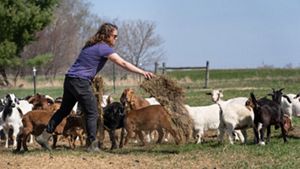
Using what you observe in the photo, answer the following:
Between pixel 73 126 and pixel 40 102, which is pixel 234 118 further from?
pixel 40 102

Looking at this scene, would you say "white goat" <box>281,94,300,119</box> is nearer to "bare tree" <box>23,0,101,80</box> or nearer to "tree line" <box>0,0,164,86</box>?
"tree line" <box>0,0,164,86</box>

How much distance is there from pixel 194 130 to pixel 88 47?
3977 millimetres

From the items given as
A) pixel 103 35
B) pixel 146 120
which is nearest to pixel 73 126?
pixel 146 120

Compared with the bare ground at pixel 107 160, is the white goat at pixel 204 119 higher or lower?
higher

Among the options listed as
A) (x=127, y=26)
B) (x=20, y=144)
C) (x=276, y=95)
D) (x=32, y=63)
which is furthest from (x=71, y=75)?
(x=127, y=26)

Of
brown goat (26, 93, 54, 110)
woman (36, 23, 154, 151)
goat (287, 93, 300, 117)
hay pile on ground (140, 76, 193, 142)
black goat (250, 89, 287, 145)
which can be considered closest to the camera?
woman (36, 23, 154, 151)

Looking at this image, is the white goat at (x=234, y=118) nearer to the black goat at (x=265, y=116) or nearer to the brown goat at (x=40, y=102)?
the black goat at (x=265, y=116)

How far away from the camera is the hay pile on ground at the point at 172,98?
11906mm

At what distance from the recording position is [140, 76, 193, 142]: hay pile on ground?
11.9m

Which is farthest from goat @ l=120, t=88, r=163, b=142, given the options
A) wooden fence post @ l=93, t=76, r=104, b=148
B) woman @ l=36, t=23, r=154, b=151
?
woman @ l=36, t=23, r=154, b=151

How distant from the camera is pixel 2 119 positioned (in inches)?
605

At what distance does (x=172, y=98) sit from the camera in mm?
12055

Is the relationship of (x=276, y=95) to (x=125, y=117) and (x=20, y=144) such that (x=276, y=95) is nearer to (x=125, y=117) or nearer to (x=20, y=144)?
(x=125, y=117)

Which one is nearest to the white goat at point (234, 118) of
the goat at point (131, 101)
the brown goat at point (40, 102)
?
the goat at point (131, 101)
